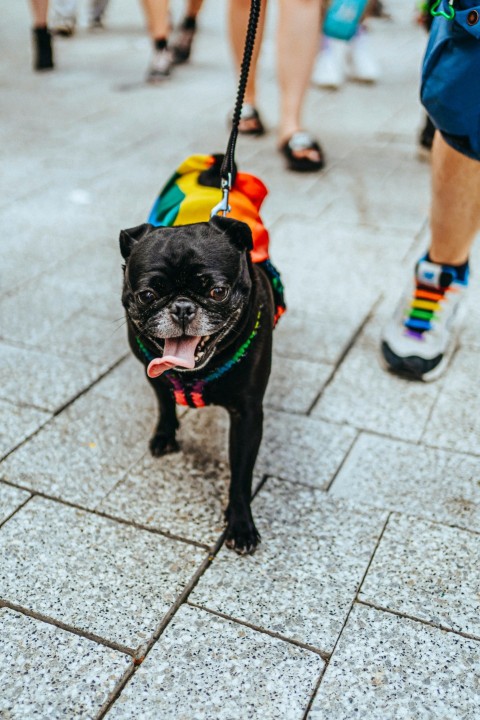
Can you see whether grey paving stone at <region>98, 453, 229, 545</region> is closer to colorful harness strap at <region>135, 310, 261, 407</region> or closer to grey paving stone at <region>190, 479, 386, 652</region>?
grey paving stone at <region>190, 479, 386, 652</region>

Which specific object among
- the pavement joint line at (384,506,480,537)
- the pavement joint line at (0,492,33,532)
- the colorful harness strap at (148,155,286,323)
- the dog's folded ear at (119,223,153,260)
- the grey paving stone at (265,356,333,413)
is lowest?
the grey paving stone at (265,356,333,413)

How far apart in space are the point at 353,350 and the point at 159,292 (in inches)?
52.0

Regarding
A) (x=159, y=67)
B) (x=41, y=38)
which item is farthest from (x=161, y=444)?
(x=41, y=38)

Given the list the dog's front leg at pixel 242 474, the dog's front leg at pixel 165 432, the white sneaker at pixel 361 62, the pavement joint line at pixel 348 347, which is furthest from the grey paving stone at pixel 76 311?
the white sneaker at pixel 361 62

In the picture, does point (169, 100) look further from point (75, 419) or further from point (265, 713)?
point (265, 713)

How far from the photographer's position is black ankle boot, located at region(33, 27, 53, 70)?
6359 millimetres

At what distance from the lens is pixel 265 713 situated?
1.61 metres

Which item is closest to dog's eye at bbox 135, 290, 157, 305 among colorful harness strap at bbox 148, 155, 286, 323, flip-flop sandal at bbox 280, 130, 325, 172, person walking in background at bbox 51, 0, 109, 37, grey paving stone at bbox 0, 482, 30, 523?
colorful harness strap at bbox 148, 155, 286, 323

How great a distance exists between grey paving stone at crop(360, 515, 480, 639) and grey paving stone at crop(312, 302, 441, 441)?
465mm

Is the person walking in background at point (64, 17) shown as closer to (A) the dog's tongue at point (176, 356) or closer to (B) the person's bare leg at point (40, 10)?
(B) the person's bare leg at point (40, 10)

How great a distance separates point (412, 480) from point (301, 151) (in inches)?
110

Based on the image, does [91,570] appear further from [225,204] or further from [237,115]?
[237,115]

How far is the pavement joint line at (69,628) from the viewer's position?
1758mm

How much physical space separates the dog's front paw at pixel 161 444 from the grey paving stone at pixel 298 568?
1.18ft
